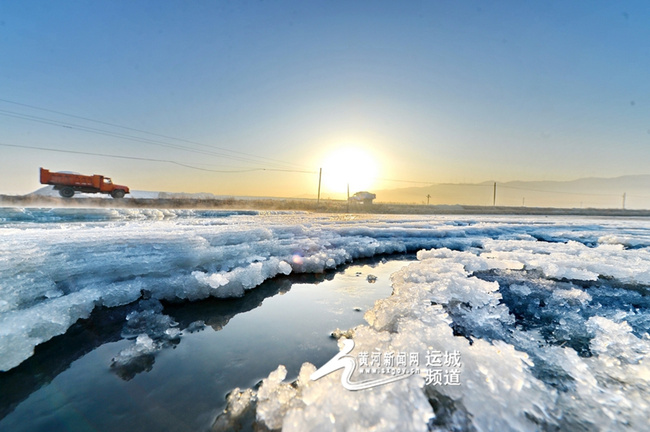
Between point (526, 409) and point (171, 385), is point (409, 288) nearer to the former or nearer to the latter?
point (526, 409)

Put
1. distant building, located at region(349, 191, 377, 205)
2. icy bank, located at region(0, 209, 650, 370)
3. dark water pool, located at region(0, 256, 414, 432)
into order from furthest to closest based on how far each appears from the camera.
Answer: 1. distant building, located at region(349, 191, 377, 205)
2. icy bank, located at region(0, 209, 650, 370)
3. dark water pool, located at region(0, 256, 414, 432)

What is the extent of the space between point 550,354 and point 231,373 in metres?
3.17

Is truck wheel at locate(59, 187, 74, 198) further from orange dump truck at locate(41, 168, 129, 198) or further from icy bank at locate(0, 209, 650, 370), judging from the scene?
icy bank at locate(0, 209, 650, 370)

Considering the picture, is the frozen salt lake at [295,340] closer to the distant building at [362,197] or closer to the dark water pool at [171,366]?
the dark water pool at [171,366]

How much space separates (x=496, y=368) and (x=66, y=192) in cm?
3299

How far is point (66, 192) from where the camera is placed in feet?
81.0

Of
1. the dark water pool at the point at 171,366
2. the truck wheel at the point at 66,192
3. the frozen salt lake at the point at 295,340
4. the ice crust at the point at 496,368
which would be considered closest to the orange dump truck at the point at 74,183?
the truck wheel at the point at 66,192

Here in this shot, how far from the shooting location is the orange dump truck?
23172 millimetres

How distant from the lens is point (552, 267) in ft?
18.8

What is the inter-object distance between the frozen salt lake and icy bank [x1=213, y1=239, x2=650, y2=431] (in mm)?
14

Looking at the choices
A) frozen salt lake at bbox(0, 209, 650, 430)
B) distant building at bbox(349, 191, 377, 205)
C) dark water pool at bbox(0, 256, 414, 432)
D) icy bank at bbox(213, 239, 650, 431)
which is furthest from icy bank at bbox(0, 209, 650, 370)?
distant building at bbox(349, 191, 377, 205)

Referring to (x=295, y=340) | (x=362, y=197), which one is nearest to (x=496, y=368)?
(x=295, y=340)

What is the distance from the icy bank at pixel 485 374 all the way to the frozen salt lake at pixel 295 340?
0.6 inches

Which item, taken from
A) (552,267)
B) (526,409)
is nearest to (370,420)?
(526,409)
